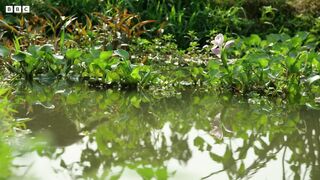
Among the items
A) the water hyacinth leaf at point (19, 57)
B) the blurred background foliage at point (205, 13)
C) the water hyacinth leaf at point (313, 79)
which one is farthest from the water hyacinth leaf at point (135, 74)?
the blurred background foliage at point (205, 13)

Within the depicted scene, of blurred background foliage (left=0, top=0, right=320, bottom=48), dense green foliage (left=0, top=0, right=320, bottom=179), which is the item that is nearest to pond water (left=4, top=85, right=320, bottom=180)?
dense green foliage (left=0, top=0, right=320, bottom=179)

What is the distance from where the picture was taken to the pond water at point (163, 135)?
2.41 m

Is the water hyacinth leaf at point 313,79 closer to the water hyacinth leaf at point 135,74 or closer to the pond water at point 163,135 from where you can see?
the pond water at point 163,135

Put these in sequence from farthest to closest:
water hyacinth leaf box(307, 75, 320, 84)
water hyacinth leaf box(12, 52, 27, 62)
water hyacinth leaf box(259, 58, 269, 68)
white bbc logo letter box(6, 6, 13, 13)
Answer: white bbc logo letter box(6, 6, 13, 13)
water hyacinth leaf box(12, 52, 27, 62)
water hyacinth leaf box(259, 58, 269, 68)
water hyacinth leaf box(307, 75, 320, 84)

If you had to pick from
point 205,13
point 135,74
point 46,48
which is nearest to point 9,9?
point 205,13

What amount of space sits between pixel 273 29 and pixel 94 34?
2.43 metres

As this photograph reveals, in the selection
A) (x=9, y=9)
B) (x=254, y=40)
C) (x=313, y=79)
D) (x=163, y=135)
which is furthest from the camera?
(x=9, y=9)

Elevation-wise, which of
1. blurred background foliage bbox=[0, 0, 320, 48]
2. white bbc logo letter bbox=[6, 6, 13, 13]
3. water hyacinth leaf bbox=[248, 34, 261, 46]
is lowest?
white bbc logo letter bbox=[6, 6, 13, 13]

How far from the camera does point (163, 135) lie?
2.98 metres

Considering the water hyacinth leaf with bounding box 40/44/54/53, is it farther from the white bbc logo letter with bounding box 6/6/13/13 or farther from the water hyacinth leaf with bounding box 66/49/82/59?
the white bbc logo letter with bounding box 6/6/13/13

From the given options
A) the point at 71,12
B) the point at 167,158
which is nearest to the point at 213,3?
the point at 71,12

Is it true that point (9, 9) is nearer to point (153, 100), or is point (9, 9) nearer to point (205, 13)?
point (205, 13)

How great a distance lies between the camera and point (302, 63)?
13.4 ft

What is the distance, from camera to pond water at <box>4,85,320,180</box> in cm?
241
